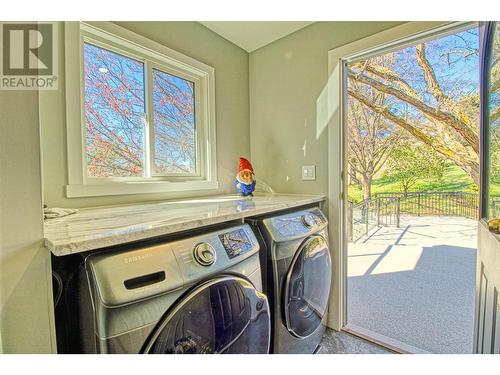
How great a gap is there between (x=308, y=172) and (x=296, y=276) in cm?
84

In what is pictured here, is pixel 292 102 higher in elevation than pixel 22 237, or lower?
higher

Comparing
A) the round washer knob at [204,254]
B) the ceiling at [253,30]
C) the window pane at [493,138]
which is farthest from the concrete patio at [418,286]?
the ceiling at [253,30]

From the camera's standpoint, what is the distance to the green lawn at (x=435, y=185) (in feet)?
14.2

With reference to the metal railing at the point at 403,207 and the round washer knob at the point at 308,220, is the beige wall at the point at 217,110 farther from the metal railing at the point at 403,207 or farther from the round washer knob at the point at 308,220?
the metal railing at the point at 403,207

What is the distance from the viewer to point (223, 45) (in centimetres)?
197

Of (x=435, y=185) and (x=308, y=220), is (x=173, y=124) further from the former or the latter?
(x=435, y=185)

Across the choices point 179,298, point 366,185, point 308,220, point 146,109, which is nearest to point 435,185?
point 366,185

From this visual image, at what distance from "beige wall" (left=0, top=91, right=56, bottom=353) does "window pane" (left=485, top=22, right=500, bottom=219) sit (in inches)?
64.2

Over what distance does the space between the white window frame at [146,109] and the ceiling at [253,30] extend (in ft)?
1.02

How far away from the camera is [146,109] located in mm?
1582

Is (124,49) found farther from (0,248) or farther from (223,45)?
(0,248)

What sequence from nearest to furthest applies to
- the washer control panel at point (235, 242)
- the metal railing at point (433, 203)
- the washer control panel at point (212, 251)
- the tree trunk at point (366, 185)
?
the washer control panel at point (212, 251) → the washer control panel at point (235, 242) → the metal railing at point (433, 203) → the tree trunk at point (366, 185)
